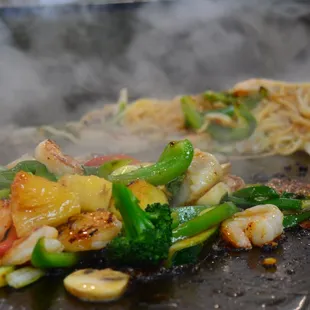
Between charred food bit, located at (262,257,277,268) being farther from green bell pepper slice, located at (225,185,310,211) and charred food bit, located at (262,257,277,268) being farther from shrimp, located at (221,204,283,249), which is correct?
green bell pepper slice, located at (225,185,310,211)

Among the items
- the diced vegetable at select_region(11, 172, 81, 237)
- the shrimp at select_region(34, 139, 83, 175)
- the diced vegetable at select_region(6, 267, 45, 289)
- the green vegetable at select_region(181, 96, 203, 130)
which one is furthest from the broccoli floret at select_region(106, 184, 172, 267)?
the green vegetable at select_region(181, 96, 203, 130)

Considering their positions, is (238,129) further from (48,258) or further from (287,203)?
(48,258)

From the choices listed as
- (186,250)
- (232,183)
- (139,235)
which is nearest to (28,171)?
(139,235)

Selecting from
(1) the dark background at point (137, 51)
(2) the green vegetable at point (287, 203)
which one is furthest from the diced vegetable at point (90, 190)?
(1) the dark background at point (137, 51)

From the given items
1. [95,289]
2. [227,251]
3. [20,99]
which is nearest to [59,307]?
[95,289]

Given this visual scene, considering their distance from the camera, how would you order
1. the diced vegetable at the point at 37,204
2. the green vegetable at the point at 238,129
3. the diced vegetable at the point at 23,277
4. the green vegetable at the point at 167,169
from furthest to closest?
1. the green vegetable at the point at 238,129
2. the green vegetable at the point at 167,169
3. the diced vegetable at the point at 37,204
4. the diced vegetable at the point at 23,277

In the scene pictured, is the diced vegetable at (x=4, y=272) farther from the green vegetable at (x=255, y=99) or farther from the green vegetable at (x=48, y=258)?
the green vegetable at (x=255, y=99)
